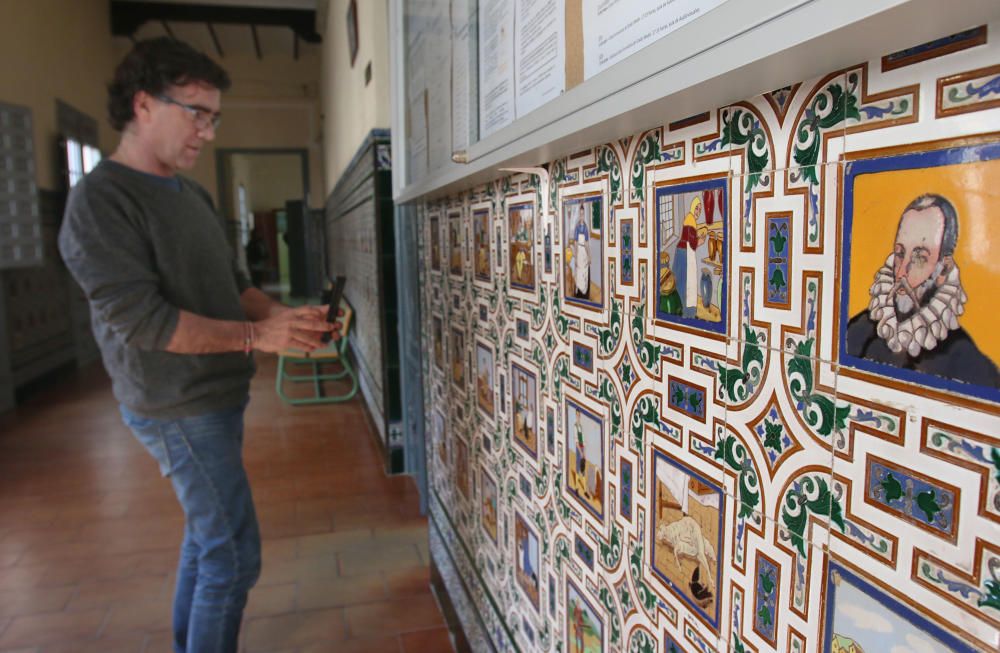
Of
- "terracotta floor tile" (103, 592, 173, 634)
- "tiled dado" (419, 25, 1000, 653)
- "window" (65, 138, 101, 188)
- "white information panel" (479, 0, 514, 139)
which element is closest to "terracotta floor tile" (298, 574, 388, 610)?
"terracotta floor tile" (103, 592, 173, 634)

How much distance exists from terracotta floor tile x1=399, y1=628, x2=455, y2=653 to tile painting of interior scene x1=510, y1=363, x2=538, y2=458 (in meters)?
1.06

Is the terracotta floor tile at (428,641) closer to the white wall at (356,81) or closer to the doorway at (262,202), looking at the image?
the white wall at (356,81)

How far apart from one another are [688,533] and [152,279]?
128 cm

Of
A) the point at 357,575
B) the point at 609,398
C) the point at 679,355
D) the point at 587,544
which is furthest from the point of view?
the point at 357,575

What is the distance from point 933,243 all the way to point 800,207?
0.13 meters

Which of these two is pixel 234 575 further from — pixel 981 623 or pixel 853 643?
pixel 981 623

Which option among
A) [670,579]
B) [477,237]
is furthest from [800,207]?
[477,237]

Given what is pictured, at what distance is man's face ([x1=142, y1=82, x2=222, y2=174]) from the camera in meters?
1.58

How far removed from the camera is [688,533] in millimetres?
767

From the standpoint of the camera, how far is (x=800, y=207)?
0.56 m

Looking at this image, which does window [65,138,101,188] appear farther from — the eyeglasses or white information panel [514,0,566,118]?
white information panel [514,0,566,118]

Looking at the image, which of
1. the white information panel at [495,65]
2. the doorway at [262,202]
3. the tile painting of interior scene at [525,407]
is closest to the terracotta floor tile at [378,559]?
the tile painting of interior scene at [525,407]

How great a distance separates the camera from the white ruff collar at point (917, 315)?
432mm

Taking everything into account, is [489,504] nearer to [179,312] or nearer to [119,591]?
[179,312]
